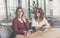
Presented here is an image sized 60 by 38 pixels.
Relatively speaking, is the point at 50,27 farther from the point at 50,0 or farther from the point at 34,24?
the point at 50,0

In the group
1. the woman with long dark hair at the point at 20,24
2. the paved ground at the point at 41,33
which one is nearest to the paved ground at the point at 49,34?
the paved ground at the point at 41,33

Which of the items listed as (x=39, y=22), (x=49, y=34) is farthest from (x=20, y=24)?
(x=49, y=34)

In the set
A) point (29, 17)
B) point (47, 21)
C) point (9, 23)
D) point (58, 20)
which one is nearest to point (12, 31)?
point (9, 23)

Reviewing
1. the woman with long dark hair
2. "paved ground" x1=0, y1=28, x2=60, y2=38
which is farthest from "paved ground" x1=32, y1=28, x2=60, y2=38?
the woman with long dark hair

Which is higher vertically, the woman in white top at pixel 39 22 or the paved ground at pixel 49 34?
the woman in white top at pixel 39 22

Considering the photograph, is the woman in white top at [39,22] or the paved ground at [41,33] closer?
the paved ground at [41,33]

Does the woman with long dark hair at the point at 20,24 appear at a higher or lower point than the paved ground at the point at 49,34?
higher

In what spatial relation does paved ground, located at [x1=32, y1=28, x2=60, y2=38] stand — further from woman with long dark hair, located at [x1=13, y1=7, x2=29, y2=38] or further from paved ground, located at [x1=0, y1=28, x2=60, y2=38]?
woman with long dark hair, located at [x1=13, y1=7, x2=29, y2=38]

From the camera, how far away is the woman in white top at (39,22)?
232cm

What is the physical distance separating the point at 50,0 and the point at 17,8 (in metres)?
0.47

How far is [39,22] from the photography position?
2.34 m

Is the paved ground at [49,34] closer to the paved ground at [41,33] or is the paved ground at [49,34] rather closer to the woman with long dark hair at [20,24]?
the paved ground at [41,33]

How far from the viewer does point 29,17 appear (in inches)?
91.6

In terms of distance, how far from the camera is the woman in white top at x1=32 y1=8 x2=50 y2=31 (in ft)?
7.60
